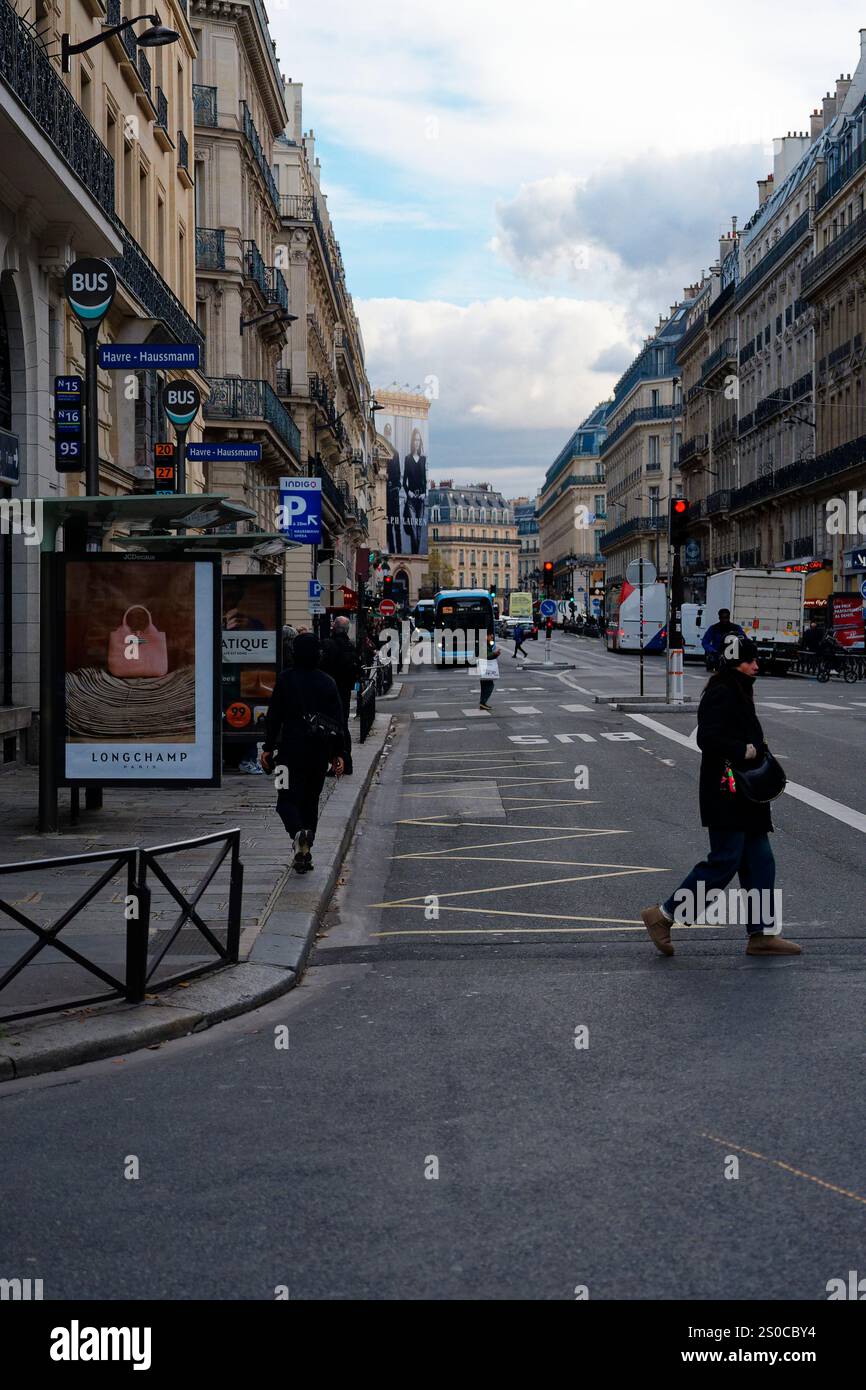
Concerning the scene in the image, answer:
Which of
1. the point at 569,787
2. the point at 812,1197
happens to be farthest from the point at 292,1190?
the point at 569,787

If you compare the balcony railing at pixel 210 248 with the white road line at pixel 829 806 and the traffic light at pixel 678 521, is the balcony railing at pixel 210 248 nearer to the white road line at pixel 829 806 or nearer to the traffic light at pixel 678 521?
the traffic light at pixel 678 521

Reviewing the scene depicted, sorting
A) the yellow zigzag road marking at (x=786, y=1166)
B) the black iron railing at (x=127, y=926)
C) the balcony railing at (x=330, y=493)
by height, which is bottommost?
the yellow zigzag road marking at (x=786, y=1166)

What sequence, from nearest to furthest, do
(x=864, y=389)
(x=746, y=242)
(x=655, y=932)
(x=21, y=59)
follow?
(x=655, y=932) < (x=21, y=59) < (x=864, y=389) < (x=746, y=242)

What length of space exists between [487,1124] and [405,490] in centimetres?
16530

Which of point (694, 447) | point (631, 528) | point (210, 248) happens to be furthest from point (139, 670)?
point (631, 528)

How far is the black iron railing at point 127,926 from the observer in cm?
711

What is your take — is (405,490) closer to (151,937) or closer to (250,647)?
(250,647)

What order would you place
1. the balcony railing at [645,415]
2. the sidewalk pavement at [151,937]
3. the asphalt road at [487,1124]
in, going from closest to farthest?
the asphalt road at [487,1124], the sidewalk pavement at [151,937], the balcony railing at [645,415]

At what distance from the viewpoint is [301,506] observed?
115ft

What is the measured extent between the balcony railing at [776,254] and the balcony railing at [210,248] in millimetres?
31297

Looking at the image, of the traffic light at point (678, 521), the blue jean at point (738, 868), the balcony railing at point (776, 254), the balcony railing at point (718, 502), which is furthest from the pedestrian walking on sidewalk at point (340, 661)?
the balcony railing at point (718, 502)

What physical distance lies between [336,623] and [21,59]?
723 cm
